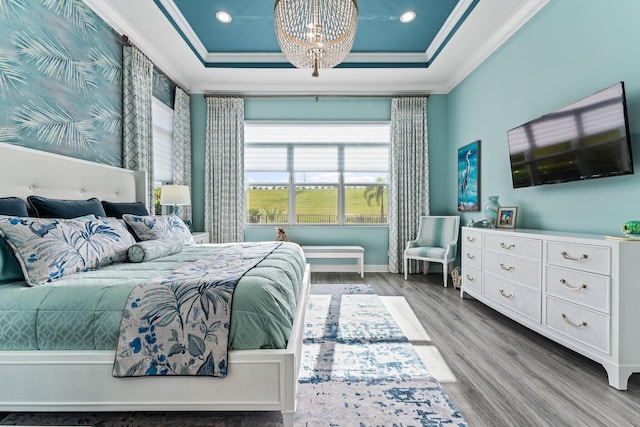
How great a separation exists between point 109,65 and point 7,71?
3.58 ft

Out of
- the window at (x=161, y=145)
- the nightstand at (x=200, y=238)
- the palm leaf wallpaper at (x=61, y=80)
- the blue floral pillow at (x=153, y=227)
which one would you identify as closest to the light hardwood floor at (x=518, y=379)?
the blue floral pillow at (x=153, y=227)

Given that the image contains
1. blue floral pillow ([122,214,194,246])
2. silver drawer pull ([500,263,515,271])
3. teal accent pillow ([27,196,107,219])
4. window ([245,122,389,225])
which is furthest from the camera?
window ([245,122,389,225])

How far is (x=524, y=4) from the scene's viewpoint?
284 centimetres

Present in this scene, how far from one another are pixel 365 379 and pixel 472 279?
200cm

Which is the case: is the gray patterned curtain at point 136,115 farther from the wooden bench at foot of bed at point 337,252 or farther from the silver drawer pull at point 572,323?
the silver drawer pull at point 572,323

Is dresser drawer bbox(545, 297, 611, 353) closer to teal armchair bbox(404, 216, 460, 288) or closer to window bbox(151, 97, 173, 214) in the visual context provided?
teal armchair bbox(404, 216, 460, 288)

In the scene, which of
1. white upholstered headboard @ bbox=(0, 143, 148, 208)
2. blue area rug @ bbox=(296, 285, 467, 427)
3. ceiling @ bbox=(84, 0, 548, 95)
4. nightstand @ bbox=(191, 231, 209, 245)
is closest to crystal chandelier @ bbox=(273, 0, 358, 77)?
ceiling @ bbox=(84, 0, 548, 95)

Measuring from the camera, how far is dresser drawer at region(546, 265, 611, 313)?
67.2 inches

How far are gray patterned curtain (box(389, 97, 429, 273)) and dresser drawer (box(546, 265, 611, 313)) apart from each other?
106 inches

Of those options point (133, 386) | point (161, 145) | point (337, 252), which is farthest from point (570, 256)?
point (161, 145)

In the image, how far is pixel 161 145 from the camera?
4.08m

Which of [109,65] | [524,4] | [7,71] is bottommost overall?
[7,71]

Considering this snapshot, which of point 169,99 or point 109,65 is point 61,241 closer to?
point 109,65

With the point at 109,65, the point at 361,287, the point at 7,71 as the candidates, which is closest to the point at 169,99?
the point at 109,65
